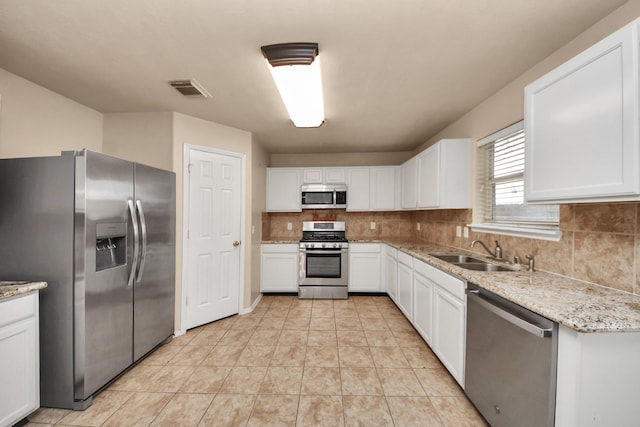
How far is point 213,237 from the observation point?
3121mm

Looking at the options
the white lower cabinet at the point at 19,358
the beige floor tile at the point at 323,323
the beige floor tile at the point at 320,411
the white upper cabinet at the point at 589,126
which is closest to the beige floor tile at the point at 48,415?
the white lower cabinet at the point at 19,358

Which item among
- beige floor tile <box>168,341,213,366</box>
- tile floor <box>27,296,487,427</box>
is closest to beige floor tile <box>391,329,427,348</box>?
tile floor <box>27,296,487,427</box>

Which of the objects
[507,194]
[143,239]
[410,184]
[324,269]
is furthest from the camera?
[324,269]

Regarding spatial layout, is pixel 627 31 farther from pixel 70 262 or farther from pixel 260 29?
pixel 70 262

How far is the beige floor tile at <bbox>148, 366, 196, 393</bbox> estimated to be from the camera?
1.96m

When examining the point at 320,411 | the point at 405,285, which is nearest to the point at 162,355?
the point at 320,411

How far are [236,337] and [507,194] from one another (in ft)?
9.93

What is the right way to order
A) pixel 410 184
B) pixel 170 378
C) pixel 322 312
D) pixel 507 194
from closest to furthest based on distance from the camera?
pixel 170 378 < pixel 507 194 < pixel 322 312 < pixel 410 184

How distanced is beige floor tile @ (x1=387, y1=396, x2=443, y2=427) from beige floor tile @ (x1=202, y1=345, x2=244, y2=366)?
138cm

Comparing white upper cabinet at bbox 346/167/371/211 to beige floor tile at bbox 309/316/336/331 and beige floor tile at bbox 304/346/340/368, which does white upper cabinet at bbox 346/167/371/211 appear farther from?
beige floor tile at bbox 304/346/340/368

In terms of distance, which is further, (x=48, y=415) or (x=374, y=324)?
(x=374, y=324)

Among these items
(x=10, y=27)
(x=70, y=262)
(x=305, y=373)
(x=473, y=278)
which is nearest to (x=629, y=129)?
(x=473, y=278)

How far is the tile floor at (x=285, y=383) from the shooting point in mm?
1678

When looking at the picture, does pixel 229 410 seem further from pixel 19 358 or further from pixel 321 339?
pixel 19 358
